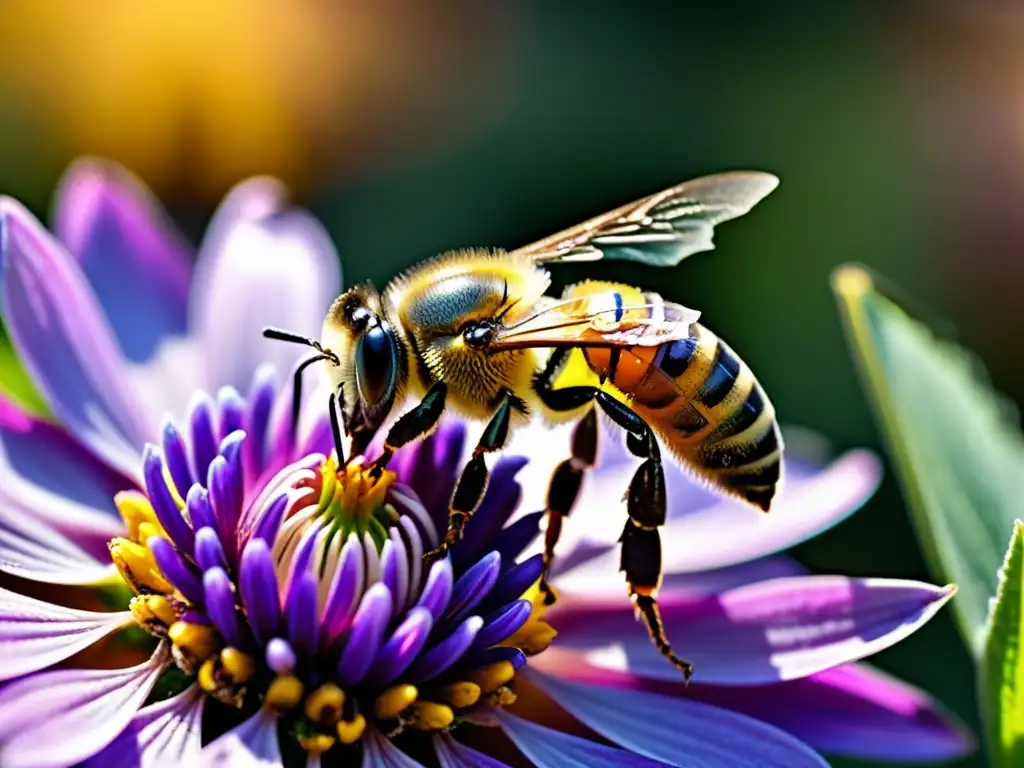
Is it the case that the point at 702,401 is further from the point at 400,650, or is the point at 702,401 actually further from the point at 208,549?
the point at 208,549

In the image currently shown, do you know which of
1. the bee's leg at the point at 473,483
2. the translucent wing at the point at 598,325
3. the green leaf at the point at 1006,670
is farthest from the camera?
the bee's leg at the point at 473,483

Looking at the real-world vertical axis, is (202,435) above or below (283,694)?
above

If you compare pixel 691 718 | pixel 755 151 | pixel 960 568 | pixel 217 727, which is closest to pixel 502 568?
pixel 691 718

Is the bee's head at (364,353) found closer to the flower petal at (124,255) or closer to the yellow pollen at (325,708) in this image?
the yellow pollen at (325,708)

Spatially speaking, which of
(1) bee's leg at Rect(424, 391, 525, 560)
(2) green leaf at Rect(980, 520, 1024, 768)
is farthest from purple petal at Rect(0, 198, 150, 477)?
(2) green leaf at Rect(980, 520, 1024, 768)

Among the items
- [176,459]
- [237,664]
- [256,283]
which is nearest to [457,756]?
[237,664]

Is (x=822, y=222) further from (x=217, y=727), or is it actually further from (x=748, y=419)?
(x=217, y=727)

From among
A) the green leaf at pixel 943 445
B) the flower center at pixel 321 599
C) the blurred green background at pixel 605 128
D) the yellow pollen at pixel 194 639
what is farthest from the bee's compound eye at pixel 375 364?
the blurred green background at pixel 605 128
